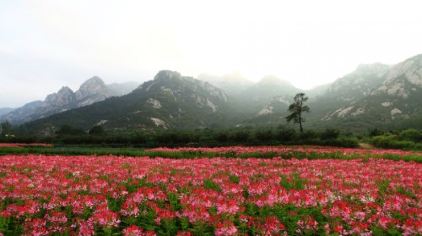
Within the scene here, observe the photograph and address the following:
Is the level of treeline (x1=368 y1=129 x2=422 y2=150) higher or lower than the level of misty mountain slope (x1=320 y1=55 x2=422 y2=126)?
lower

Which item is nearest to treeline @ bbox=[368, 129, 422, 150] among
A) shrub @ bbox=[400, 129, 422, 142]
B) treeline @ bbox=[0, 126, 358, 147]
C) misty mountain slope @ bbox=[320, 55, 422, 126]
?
shrub @ bbox=[400, 129, 422, 142]

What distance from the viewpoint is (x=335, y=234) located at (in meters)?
7.19

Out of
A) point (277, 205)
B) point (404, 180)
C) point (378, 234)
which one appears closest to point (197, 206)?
point (277, 205)

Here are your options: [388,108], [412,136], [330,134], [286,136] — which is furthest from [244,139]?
[388,108]

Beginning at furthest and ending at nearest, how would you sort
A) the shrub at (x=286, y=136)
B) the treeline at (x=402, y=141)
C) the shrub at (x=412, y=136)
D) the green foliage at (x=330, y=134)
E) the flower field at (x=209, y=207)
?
the green foliage at (x=330, y=134) < the shrub at (x=286, y=136) < the shrub at (x=412, y=136) < the treeline at (x=402, y=141) < the flower field at (x=209, y=207)

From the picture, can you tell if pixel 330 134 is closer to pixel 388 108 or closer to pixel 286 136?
pixel 286 136

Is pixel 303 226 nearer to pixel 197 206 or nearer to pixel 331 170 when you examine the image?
pixel 197 206

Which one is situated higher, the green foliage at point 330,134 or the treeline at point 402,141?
the green foliage at point 330,134

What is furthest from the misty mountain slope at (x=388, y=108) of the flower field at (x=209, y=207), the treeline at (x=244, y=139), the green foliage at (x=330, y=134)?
the flower field at (x=209, y=207)

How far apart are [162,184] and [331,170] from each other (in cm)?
783

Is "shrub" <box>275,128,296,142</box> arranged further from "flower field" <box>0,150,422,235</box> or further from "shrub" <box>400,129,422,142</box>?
"flower field" <box>0,150,422,235</box>

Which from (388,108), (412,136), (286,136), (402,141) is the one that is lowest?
(402,141)

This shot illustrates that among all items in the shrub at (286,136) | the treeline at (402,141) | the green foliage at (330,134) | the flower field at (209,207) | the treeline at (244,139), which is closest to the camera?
the flower field at (209,207)

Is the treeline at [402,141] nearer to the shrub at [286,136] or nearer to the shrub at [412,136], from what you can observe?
the shrub at [412,136]
